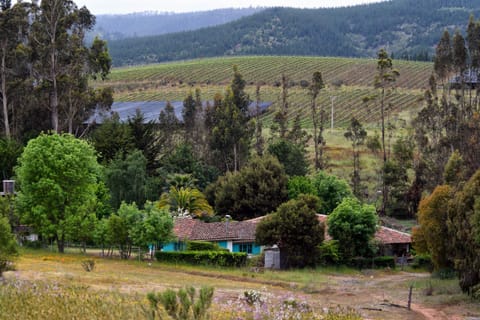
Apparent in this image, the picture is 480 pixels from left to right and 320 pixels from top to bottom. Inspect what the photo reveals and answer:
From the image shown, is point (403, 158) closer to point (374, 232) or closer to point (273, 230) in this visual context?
point (374, 232)

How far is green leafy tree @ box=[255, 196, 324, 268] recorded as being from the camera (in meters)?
46.8

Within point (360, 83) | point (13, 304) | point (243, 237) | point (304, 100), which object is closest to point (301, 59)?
point (360, 83)

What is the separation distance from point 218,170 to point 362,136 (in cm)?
1272

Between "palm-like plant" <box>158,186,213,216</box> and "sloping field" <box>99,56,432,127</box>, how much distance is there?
40.2m

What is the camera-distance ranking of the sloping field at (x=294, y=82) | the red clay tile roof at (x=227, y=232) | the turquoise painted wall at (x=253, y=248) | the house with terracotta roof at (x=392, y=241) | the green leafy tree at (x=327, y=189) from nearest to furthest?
the red clay tile roof at (x=227, y=232) → the house with terracotta roof at (x=392, y=241) → the turquoise painted wall at (x=253, y=248) → the green leafy tree at (x=327, y=189) → the sloping field at (x=294, y=82)

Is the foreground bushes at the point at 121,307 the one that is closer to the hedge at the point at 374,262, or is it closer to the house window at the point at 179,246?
the hedge at the point at 374,262

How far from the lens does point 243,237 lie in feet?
169

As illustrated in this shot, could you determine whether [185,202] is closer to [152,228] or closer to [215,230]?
[215,230]

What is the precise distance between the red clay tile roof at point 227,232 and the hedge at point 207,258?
165 inches

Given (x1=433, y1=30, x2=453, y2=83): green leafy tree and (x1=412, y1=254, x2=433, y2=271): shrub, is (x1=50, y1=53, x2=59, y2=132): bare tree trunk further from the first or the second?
(x1=433, y1=30, x2=453, y2=83): green leafy tree

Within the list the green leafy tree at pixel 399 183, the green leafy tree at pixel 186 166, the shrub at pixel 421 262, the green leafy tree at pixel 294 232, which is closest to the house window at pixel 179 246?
the green leafy tree at pixel 294 232

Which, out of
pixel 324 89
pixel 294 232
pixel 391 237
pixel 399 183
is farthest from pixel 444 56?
pixel 324 89

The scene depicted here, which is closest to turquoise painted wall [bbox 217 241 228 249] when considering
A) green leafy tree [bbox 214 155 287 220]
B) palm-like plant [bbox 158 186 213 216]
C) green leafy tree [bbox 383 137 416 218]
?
palm-like plant [bbox 158 186 213 216]

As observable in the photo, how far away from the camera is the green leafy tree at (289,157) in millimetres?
65500
